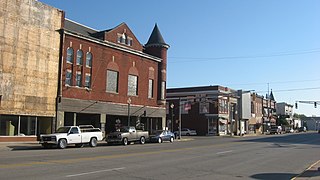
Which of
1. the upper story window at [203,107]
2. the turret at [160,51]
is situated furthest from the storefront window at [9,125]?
the upper story window at [203,107]

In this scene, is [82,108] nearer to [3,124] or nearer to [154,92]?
[3,124]

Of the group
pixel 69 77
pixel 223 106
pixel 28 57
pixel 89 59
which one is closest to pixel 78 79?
pixel 69 77

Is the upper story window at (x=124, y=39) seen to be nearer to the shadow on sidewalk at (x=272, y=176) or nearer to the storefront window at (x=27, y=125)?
the storefront window at (x=27, y=125)

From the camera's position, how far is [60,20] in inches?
1588

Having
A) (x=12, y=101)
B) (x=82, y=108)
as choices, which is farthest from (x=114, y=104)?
(x=12, y=101)

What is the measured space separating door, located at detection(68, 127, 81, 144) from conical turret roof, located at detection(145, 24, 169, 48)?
27.0 m

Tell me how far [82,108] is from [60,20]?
9660 millimetres

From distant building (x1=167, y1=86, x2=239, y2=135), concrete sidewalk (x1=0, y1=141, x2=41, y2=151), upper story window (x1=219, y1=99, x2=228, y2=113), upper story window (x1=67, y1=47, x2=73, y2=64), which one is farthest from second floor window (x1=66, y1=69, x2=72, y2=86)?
upper story window (x1=219, y1=99, x2=228, y2=113)

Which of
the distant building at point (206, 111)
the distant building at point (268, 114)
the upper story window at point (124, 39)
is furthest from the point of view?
the distant building at point (268, 114)

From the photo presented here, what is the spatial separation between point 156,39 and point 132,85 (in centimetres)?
922

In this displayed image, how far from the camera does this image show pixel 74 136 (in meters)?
31.4

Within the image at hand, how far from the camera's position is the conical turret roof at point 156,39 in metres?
56.3

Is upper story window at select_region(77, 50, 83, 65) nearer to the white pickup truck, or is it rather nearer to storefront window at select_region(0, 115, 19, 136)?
storefront window at select_region(0, 115, 19, 136)

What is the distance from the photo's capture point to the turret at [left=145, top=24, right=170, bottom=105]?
56375mm
